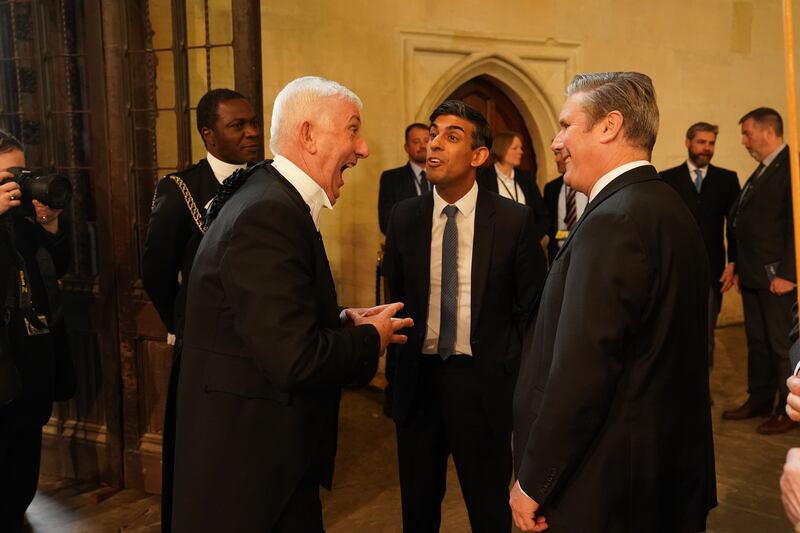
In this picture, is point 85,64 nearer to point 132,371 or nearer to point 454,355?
point 132,371

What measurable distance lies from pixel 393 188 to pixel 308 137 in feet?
11.6

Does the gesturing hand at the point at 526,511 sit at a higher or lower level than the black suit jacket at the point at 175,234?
Result: lower

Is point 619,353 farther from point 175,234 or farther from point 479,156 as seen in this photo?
point 175,234

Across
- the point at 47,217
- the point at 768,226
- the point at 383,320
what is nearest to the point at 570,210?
the point at 768,226

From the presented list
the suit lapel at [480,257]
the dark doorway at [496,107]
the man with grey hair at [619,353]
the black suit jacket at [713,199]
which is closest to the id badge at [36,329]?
the suit lapel at [480,257]

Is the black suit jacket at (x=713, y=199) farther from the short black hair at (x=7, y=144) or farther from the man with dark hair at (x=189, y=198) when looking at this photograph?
the short black hair at (x=7, y=144)

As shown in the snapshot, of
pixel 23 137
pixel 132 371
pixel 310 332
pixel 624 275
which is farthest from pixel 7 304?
pixel 624 275

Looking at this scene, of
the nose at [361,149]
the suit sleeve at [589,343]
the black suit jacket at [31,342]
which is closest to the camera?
the suit sleeve at [589,343]

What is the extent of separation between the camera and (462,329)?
268 cm

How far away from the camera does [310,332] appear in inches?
67.2

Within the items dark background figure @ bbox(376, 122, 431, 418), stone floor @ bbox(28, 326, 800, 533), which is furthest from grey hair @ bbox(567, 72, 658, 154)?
dark background figure @ bbox(376, 122, 431, 418)

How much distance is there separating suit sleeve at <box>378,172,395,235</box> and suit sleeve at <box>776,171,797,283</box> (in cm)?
241

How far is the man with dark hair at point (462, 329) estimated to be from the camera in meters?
2.65

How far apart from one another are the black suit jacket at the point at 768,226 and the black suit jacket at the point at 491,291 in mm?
2420
